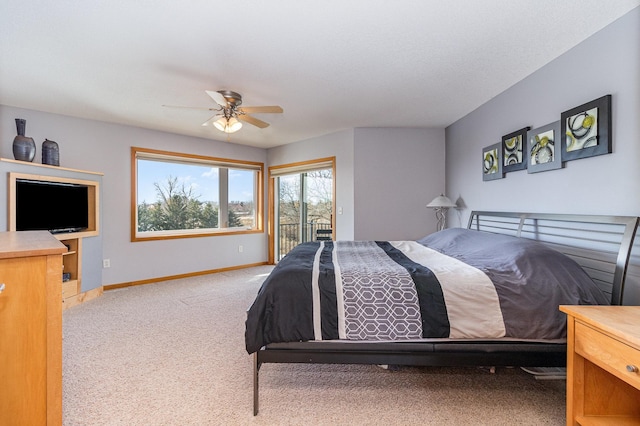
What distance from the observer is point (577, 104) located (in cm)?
214

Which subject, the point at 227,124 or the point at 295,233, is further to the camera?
the point at 295,233

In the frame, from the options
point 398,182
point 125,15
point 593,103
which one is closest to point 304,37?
point 125,15

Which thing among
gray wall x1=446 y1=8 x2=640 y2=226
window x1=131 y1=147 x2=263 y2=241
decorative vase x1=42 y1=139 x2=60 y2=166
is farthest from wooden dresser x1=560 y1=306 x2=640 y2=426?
decorative vase x1=42 y1=139 x2=60 y2=166

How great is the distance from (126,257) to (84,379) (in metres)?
2.67

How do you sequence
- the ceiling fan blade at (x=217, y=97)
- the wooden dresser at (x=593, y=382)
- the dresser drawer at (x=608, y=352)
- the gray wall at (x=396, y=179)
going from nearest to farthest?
the dresser drawer at (x=608, y=352)
the wooden dresser at (x=593, y=382)
the ceiling fan blade at (x=217, y=97)
the gray wall at (x=396, y=179)

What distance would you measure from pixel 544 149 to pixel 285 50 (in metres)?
2.24

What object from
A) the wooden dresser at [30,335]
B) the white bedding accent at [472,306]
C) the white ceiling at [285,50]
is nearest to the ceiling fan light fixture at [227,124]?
the white ceiling at [285,50]

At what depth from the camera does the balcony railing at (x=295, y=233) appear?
555cm

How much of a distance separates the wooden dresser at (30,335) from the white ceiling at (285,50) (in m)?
1.55

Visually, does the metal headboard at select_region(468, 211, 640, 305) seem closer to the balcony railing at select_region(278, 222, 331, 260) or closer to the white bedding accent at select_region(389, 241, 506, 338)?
the white bedding accent at select_region(389, 241, 506, 338)

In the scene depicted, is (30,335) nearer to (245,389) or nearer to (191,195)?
(245,389)

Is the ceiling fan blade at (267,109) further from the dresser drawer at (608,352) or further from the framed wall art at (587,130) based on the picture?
the dresser drawer at (608,352)

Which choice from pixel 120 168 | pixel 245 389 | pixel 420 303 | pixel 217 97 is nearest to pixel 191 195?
pixel 120 168

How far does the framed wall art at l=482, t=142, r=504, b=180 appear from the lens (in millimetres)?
3066
